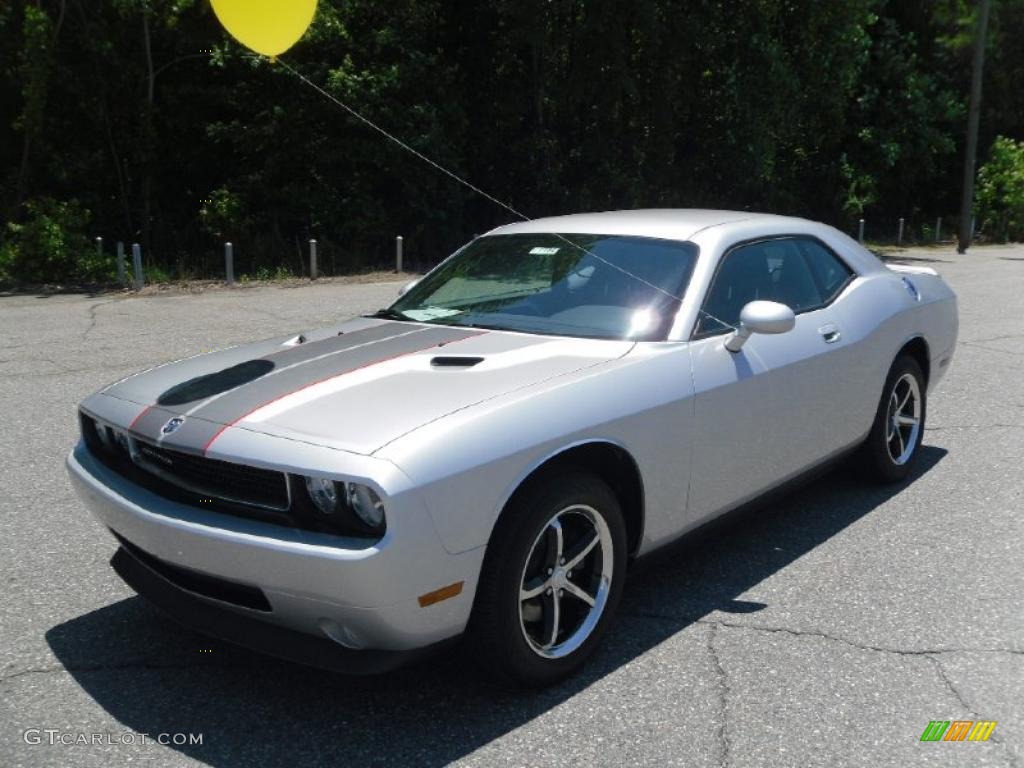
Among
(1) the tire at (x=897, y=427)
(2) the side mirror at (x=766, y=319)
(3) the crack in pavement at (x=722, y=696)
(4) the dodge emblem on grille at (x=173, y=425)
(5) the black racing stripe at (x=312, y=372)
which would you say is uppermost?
(2) the side mirror at (x=766, y=319)

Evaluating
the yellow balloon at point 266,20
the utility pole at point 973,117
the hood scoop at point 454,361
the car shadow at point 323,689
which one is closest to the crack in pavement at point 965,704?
the car shadow at point 323,689

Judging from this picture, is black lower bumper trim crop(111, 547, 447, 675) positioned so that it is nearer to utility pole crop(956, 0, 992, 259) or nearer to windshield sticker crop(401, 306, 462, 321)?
windshield sticker crop(401, 306, 462, 321)

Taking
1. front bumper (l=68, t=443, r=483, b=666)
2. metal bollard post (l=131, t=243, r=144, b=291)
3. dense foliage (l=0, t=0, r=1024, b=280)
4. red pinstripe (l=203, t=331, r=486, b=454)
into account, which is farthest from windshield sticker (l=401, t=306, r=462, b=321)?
dense foliage (l=0, t=0, r=1024, b=280)

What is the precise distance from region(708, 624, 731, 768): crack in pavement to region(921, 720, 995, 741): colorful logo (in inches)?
23.3

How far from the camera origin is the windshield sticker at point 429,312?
14.8ft

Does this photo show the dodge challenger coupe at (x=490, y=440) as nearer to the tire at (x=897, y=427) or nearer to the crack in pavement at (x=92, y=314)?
the tire at (x=897, y=427)

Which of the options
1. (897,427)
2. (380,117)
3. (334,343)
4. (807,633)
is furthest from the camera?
(380,117)

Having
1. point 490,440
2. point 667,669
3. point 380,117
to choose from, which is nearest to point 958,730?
point 667,669

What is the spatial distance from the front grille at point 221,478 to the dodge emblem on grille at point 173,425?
0.06 meters

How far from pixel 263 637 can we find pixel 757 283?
8.89 feet

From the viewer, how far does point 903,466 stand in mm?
5625

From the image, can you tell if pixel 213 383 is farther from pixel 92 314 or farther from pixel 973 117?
pixel 973 117

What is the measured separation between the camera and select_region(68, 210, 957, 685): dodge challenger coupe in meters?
2.90

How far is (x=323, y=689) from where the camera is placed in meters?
3.37
